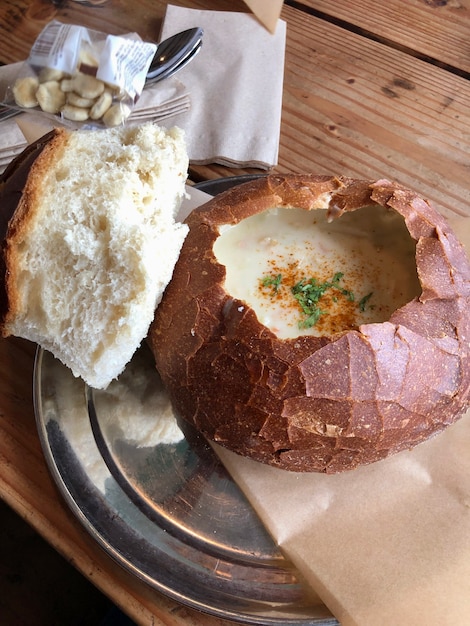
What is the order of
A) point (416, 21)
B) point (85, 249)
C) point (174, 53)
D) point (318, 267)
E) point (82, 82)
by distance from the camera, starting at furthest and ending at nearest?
point (416, 21) → point (174, 53) → point (82, 82) → point (318, 267) → point (85, 249)

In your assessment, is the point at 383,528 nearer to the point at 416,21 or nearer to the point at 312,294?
the point at 312,294

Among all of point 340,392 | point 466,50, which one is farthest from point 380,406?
point 466,50

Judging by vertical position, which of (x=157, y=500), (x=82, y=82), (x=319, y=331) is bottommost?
(x=157, y=500)

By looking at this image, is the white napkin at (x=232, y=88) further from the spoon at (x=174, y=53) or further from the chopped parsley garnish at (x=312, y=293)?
the chopped parsley garnish at (x=312, y=293)

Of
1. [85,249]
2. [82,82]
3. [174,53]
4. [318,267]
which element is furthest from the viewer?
[174,53]

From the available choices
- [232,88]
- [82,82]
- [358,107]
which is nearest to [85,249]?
[82,82]

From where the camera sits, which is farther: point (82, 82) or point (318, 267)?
point (82, 82)

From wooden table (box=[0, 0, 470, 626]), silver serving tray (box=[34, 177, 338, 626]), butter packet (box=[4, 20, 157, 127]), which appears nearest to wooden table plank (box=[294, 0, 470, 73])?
wooden table (box=[0, 0, 470, 626])

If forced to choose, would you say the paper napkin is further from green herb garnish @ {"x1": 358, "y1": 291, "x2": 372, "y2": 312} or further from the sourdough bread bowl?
green herb garnish @ {"x1": 358, "y1": 291, "x2": 372, "y2": 312}
